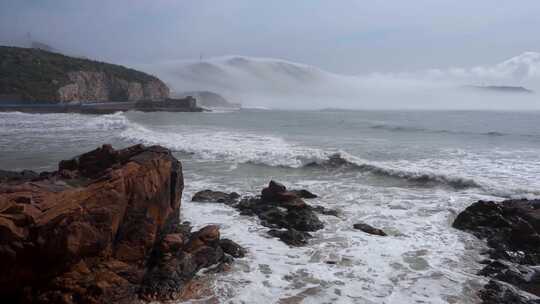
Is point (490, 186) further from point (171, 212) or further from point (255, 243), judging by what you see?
point (171, 212)

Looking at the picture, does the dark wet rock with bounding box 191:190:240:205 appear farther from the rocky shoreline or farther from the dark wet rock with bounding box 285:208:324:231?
the rocky shoreline

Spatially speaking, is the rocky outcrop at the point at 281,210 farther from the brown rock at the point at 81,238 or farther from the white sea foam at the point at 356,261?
the brown rock at the point at 81,238

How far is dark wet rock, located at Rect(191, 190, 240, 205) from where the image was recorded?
1016cm

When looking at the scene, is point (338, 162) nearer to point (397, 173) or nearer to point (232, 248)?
point (397, 173)

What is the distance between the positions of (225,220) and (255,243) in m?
1.49

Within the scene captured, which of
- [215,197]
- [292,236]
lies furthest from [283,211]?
[215,197]

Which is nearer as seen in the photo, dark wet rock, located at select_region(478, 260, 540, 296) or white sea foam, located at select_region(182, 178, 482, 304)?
white sea foam, located at select_region(182, 178, 482, 304)

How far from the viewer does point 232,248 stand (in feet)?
22.4

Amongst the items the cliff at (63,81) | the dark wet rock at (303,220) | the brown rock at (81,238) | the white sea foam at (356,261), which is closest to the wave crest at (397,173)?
the white sea foam at (356,261)

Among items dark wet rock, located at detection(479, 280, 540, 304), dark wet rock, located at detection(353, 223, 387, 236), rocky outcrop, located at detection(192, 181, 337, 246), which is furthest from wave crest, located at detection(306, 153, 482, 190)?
dark wet rock, located at detection(479, 280, 540, 304)

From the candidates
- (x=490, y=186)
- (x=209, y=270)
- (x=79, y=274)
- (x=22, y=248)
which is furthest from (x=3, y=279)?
(x=490, y=186)

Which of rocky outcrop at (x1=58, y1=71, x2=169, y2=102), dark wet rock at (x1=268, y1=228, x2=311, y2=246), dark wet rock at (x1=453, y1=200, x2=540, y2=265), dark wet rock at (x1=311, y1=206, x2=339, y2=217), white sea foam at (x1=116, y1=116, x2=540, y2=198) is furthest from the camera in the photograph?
rocky outcrop at (x1=58, y1=71, x2=169, y2=102)

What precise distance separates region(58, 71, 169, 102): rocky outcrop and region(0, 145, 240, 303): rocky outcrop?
69.0 m

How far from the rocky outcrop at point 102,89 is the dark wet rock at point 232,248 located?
69.0 meters
